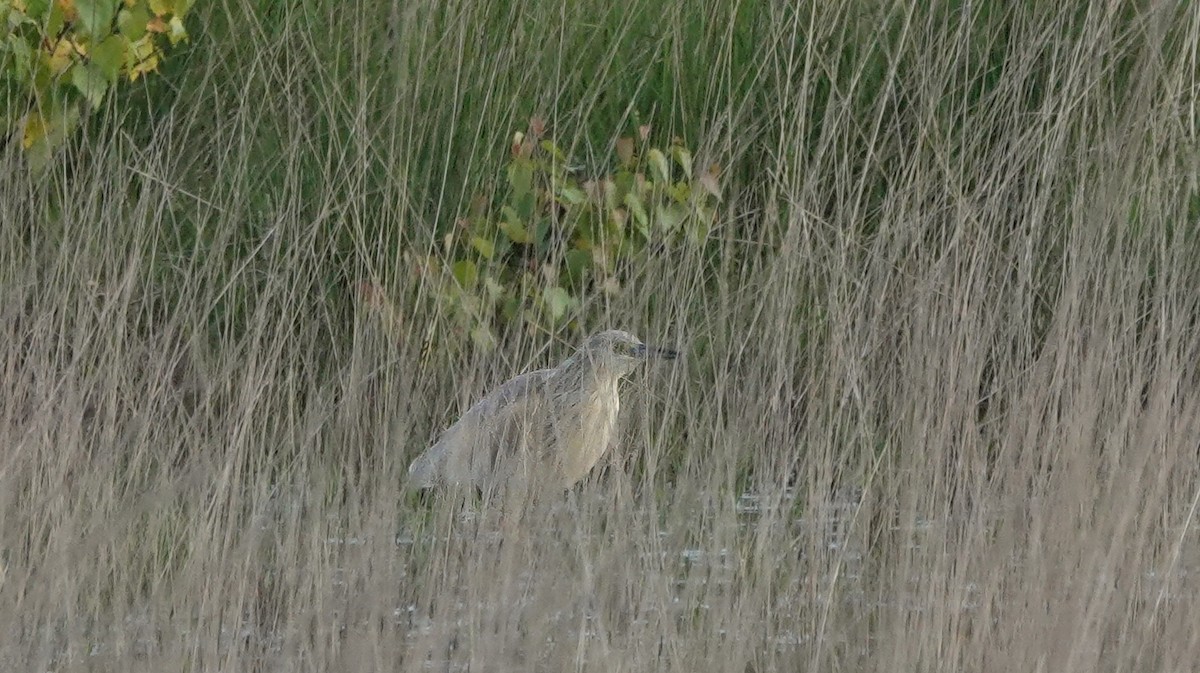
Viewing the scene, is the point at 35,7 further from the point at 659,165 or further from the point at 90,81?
the point at 659,165

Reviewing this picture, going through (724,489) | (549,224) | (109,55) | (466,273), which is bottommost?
(724,489)

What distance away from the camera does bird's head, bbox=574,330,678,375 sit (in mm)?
2908

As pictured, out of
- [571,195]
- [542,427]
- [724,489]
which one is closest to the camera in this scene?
[724,489]

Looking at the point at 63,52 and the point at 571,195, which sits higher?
the point at 63,52

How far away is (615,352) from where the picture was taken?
120 inches

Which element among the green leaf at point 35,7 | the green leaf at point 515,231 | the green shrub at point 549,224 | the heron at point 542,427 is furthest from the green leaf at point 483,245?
the green leaf at point 35,7

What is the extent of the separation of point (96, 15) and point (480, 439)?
46.9 inches

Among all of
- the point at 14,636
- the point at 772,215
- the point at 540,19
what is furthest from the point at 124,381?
the point at 540,19

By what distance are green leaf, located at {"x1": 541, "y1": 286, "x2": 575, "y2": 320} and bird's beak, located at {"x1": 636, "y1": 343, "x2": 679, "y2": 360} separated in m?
0.30

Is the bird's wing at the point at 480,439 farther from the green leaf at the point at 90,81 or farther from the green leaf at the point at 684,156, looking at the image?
the green leaf at the point at 90,81

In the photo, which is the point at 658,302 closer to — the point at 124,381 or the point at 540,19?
the point at 124,381

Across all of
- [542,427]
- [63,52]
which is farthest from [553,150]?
[63,52]

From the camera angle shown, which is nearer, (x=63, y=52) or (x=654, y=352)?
(x=654, y=352)

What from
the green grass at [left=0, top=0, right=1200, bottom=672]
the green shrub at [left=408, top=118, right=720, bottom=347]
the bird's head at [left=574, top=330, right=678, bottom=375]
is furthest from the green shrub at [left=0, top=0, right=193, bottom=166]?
the bird's head at [left=574, top=330, right=678, bottom=375]
